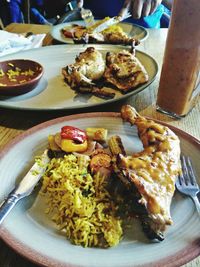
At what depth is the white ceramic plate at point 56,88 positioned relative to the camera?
48.5 inches

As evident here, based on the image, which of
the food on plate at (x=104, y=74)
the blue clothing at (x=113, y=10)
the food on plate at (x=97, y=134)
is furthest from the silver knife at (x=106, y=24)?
the food on plate at (x=97, y=134)

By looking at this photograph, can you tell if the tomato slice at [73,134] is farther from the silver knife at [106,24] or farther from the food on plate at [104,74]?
the silver knife at [106,24]

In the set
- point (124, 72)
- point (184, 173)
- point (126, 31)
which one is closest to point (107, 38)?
point (126, 31)

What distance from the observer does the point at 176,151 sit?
2.76 feet

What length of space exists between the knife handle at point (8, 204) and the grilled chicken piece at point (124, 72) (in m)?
0.70

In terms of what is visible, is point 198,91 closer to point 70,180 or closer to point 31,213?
point 70,180

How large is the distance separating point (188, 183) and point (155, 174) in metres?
0.14

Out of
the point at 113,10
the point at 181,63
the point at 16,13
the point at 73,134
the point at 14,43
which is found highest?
the point at 181,63

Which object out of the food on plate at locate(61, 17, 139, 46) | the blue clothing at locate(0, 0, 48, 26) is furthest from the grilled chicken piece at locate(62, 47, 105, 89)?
the blue clothing at locate(0, 0, 48, 26)

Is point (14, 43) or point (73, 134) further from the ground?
point (73, 134)

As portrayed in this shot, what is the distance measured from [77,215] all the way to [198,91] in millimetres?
723

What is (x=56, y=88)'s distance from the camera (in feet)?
4.54

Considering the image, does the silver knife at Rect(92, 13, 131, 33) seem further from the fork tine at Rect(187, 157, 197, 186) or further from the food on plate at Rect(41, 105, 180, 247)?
the fork tine at Rect(187, 157, 197, 186)

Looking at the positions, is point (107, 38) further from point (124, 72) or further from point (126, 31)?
point (124, 72)
